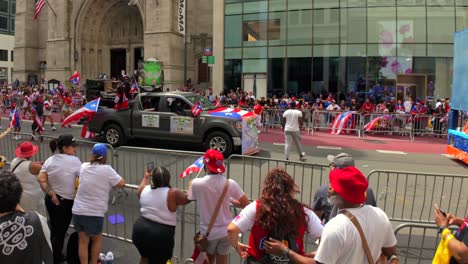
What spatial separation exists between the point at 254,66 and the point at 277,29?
298cm

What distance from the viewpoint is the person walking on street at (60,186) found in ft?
16.9

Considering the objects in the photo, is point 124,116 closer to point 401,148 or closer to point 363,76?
point 401,148

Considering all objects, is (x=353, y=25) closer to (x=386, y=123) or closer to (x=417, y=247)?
(x=386, y=123)

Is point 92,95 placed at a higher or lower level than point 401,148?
higher

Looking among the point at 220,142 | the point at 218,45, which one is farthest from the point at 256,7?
the point at 220,142

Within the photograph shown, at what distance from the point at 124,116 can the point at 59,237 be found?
339 inches

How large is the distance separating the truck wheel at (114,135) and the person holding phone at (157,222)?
382 inches

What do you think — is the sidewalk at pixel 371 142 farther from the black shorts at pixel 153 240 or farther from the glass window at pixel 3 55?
the glass window at pixel 3 55

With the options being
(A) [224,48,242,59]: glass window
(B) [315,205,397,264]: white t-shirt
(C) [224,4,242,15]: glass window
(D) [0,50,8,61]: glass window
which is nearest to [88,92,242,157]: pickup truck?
(B) [315,205,397,264]: white t-shirt

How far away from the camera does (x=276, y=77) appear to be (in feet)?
92.0

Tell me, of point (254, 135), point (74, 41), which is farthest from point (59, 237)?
point (74, 41)

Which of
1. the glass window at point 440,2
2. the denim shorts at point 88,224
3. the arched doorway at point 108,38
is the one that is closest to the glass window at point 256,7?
the glass window at point 440,2

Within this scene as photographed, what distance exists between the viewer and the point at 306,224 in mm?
3195

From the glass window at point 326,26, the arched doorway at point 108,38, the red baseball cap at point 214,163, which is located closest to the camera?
the red baseball cap at point 214,163
